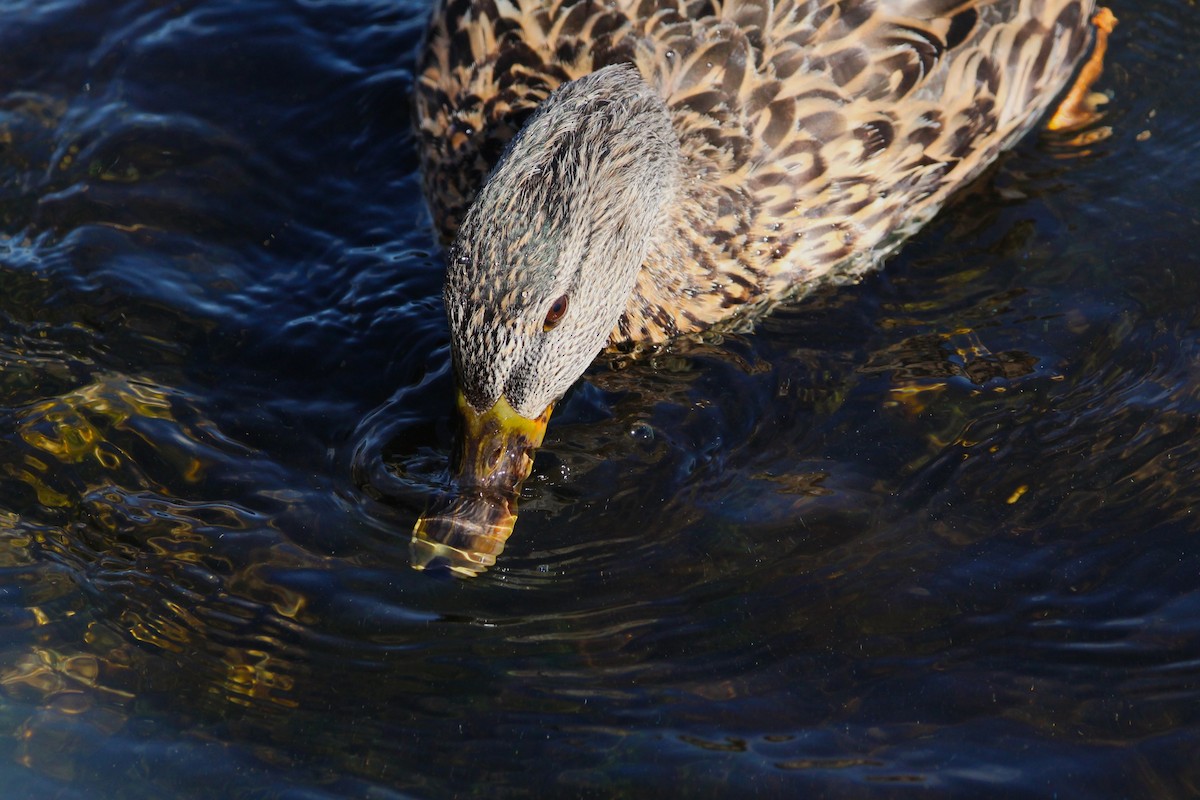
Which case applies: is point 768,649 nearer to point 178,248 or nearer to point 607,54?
point 607,54

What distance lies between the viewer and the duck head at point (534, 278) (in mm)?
5281

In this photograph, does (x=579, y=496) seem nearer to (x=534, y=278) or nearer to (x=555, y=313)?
(x=555, y=313)

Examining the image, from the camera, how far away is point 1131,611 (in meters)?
5.38

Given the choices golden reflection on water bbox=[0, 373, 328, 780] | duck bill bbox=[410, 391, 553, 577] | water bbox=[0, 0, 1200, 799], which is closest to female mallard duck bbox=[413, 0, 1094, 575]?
duck bill bbox=[410, 391, 553, 577]

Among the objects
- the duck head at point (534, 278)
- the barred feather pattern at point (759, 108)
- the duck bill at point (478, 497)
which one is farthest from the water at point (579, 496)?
the barred feather pattern at point (759, 108)

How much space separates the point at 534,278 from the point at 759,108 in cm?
165

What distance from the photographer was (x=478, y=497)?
564 cm

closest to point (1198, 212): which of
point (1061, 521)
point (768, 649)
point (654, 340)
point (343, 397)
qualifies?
point (1061, 521)

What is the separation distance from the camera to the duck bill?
555cm

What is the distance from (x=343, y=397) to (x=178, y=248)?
4.58 feet

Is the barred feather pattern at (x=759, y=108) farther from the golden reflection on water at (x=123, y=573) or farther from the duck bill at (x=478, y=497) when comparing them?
the golden reflection on water at (x=123, y=573)

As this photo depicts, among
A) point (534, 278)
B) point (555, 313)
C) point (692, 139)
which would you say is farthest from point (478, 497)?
point (692, 139)

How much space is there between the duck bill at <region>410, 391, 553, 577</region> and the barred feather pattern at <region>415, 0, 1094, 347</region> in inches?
43.4

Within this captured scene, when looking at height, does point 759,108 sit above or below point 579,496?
above
